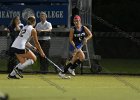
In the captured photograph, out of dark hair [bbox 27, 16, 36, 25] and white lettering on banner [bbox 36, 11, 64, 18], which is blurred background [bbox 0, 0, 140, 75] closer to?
white lettering on banner [bbox 36, 11, 64, 18]

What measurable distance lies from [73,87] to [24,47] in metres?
2.20

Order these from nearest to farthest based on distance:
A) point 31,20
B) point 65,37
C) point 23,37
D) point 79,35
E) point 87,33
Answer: point 31,20 → point 23,37 → point 87,33 → point 79,35 → point 65,37

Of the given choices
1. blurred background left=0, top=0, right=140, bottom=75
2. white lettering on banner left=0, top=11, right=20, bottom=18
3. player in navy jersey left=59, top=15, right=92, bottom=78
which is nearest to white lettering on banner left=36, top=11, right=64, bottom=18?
blurred background left=0, top=0, right=140, bottom=75

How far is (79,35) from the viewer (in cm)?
1800

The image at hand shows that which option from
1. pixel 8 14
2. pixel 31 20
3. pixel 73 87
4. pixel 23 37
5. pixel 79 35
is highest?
pixel 31 20

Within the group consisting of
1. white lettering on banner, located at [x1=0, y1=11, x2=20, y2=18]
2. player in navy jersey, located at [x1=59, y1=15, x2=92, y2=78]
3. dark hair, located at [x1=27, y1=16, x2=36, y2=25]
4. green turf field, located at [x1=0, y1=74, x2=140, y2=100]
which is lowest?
green turf field, located at [x1=0, y1=74, x2=140, y2=100]

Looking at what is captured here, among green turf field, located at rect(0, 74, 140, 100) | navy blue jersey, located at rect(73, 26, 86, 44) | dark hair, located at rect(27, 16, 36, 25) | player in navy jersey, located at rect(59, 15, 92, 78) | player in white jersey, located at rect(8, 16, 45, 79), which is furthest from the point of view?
navy blue jersey, located at rect(73, 26, 86, 44)

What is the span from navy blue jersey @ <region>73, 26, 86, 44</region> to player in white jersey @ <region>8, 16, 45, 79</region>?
4.73 ft

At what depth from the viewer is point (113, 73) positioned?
19.4 metres

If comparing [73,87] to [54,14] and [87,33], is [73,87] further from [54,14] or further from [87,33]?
[54,14]

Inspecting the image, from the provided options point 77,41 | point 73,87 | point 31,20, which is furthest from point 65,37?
point 73,87

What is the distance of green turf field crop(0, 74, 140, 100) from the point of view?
1327 centimetres

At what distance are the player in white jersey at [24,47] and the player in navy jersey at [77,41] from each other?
1277 mm

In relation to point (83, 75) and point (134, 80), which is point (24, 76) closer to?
point (83, 75)
